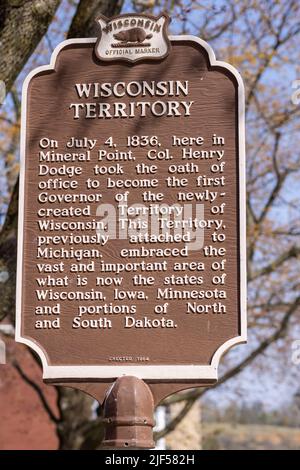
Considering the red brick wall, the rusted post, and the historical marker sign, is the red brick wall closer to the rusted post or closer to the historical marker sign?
the historical marker sign

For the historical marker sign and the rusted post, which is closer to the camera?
the rusted post

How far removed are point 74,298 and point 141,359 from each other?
673 mm

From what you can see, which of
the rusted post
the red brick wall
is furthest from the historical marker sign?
the red brick wall

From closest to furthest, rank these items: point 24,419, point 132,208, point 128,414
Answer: point 128,414 < point 132,208 < point 24,419

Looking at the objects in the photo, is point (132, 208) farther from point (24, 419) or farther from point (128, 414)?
point (24, 419)

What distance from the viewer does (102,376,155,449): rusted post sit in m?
5.93

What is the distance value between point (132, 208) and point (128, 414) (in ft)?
4.92

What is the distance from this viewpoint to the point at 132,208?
20.8 feet

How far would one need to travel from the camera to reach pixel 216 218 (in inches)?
247

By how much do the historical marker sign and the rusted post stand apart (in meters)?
0.13

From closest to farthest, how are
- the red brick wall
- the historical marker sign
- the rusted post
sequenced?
the rusted post, the historical marker sign, the red brick wall

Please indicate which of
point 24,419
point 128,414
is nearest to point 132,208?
point 128,414

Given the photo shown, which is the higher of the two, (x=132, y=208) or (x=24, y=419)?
(x=132, y=208)

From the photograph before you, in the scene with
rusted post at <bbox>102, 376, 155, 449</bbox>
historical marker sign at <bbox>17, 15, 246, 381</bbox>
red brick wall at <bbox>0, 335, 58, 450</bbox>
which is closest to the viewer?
rusted post at <bbox>102, 376, 155, 449</bbox>
